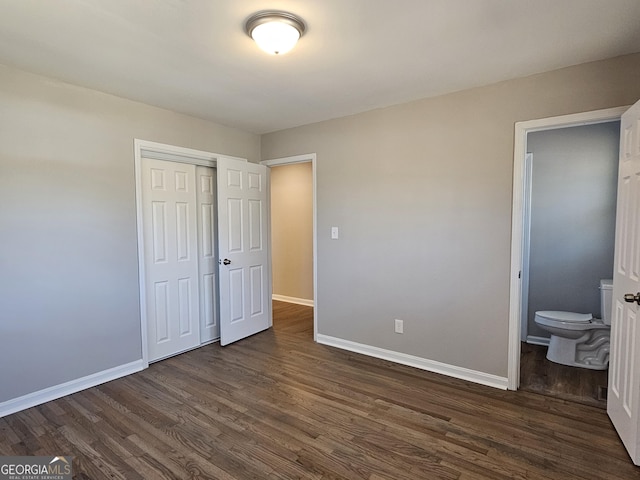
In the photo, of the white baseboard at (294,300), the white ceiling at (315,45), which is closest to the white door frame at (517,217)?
the white ceiling at (315,45)

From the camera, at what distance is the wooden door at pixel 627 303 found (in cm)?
187

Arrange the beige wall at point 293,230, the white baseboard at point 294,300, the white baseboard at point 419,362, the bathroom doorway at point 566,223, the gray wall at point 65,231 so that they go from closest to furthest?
the gray wall at point 65,231 → the white baseboard at point 419,362 → the bathroom doorway at point 566,223 → the beige wall at point 293,230 → the white baseboard at point 294,300

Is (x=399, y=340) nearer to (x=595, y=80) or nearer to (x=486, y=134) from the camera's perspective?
(x=486, y=134)

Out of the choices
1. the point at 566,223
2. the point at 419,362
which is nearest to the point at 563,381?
the point at 419,362

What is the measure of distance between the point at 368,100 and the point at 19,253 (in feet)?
9.77

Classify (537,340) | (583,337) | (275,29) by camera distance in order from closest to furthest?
1. (275,29)
2. (583,337)
3. (537,340)

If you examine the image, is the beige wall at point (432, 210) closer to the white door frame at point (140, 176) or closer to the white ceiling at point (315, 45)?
the white ceiling at point (315, 45)

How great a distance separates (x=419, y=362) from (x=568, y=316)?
1534mm

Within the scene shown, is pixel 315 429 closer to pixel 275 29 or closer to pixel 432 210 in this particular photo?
pixel 432 210

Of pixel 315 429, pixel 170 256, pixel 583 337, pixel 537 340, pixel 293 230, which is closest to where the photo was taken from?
pixel 315 429

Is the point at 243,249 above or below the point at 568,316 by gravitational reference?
above

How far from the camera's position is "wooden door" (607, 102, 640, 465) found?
73.6 inches

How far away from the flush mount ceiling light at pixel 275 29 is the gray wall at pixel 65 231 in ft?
5.63

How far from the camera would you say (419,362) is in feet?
10.3
